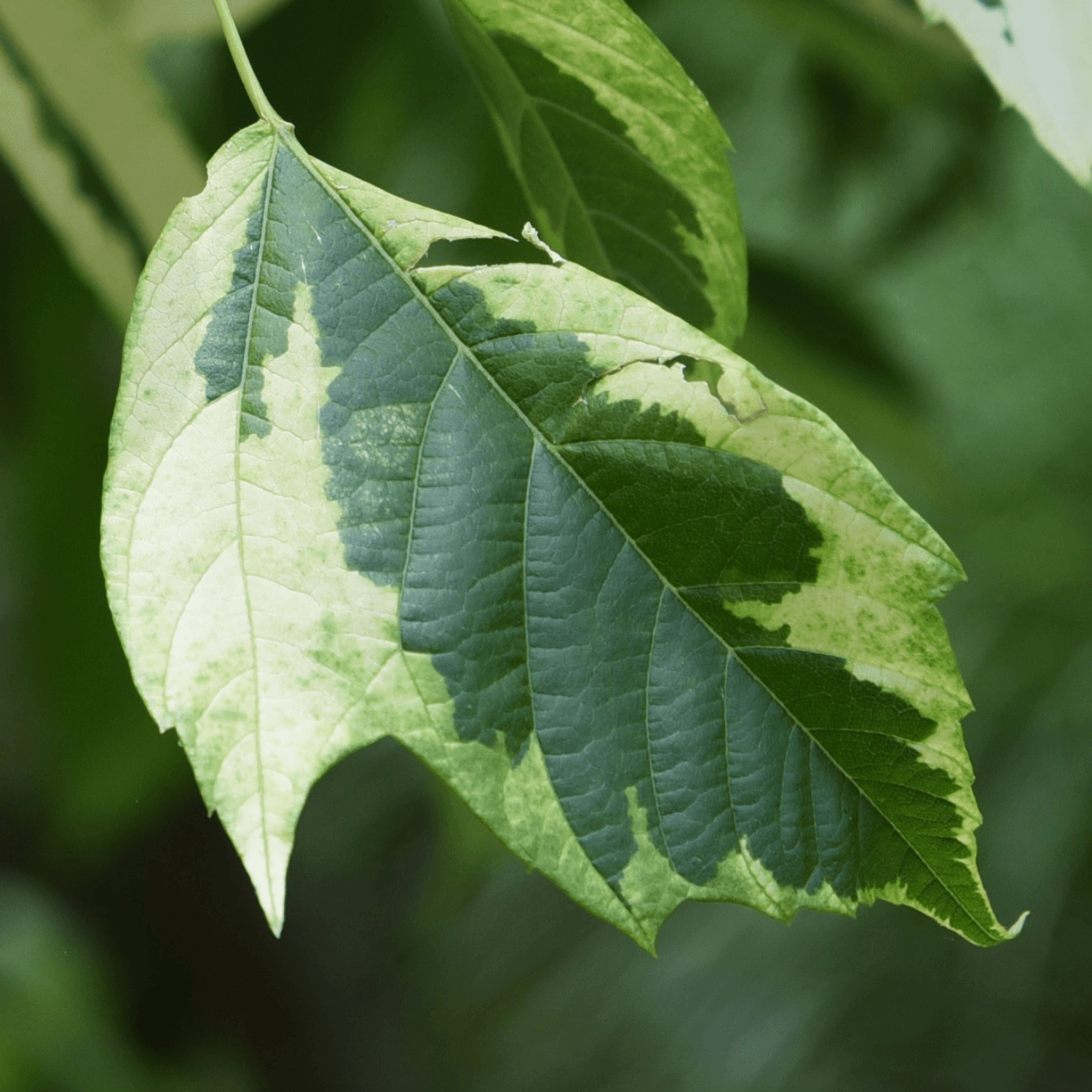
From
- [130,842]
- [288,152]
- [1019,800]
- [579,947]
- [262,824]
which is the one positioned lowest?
[1019,800]

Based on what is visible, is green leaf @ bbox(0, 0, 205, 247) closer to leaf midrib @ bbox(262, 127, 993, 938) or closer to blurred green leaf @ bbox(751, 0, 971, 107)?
leaf midrib @ bbox(262, 127, 993, 938)

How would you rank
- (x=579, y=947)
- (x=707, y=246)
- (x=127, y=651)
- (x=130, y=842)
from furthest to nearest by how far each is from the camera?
(x=579, y=947) → (x=130, y=842) → (x=707, y=246) → (x=127, y=651)

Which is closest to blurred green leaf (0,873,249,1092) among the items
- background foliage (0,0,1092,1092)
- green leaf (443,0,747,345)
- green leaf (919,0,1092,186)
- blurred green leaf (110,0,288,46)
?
background foliage (0,0,1092,1092)

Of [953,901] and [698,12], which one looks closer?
[953,901]

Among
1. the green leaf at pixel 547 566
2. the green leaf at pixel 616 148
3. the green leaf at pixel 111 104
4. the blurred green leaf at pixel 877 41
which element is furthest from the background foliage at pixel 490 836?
the green leaf at pixel 547 566

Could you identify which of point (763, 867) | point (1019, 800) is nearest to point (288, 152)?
point (763, 867)

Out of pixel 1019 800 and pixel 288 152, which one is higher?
pixel 288 152

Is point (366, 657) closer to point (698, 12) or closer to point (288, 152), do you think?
point (288, 152)

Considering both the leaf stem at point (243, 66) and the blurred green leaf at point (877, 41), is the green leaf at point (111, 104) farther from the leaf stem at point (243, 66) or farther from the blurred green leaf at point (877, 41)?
the blurred green leaf at point (877, 41)
